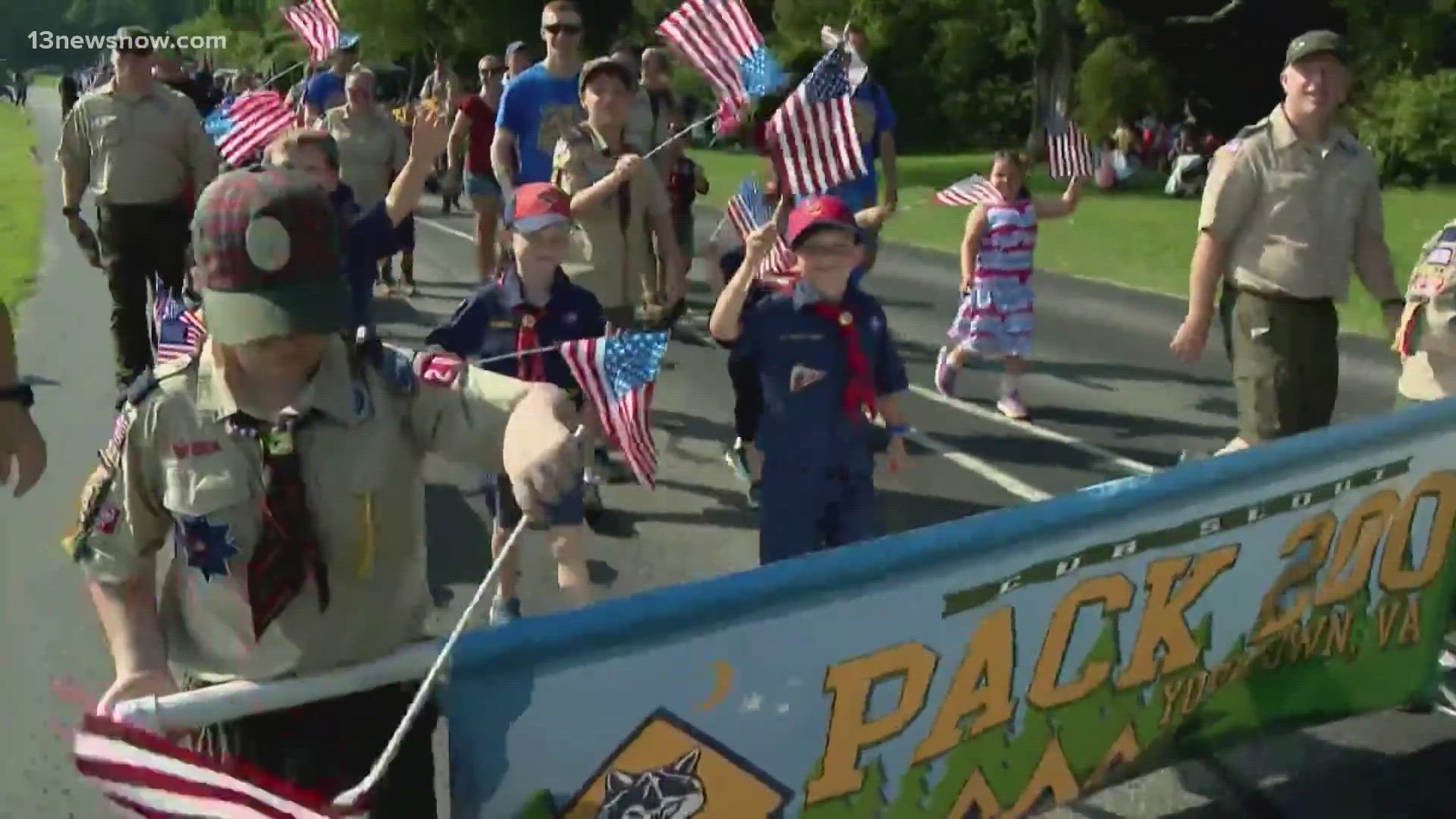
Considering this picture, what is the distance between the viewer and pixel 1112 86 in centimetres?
3775

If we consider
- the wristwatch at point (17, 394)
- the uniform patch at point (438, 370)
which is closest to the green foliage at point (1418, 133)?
the wristwatch at point (17, 394)

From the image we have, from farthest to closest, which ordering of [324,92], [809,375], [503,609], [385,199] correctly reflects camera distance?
[324,92] → [385,199] → [503,609] → [809,375]

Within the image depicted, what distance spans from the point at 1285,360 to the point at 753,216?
209 centimetres

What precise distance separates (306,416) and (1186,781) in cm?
282

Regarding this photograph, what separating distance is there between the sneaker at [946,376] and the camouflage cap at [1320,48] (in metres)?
4.27

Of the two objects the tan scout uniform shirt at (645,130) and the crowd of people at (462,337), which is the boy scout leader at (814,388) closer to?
the crowd of people at (462,337)

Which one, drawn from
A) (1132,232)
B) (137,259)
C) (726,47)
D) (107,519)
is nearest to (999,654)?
(107,519)

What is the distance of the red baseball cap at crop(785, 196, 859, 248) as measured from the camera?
4.84 metres

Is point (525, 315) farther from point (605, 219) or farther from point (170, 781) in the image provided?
point (170, 781)

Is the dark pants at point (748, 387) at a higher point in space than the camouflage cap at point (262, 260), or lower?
lower

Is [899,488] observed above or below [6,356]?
below

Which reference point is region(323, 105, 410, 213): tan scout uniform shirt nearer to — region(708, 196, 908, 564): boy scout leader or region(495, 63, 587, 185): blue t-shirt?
region(495, 63, 587, 185): blue t-shirt

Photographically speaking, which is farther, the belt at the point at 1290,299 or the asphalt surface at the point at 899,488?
the belt at the point at 1290,299

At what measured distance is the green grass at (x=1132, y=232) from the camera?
16.3 m
